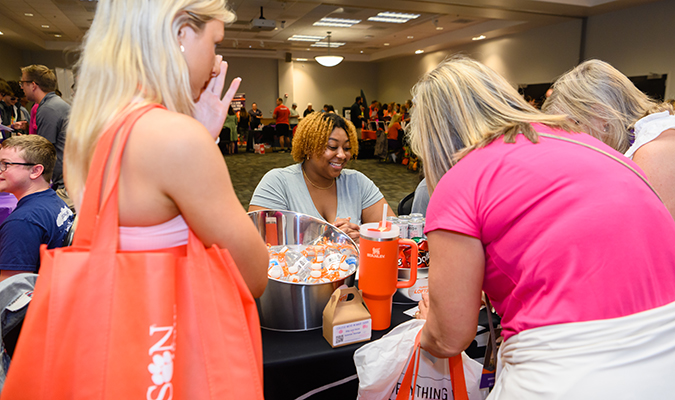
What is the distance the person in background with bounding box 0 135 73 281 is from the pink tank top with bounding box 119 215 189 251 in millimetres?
1466

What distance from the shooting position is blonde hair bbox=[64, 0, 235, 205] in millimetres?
753

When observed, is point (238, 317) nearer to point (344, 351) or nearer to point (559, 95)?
point (344, 351)

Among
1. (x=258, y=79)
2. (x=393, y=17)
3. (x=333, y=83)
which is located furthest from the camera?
(x=333, y=83)

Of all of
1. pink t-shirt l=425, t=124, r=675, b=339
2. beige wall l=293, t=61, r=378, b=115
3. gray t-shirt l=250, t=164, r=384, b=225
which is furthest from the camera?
beige wall l=293, t=61, r=378, b=115

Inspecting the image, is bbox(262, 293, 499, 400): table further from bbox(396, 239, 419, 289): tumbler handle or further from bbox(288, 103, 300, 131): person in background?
bbox(288, 103, 300, 131): person in background

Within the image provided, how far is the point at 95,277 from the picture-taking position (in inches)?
26.9

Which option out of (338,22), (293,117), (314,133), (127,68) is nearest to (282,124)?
(293,117)

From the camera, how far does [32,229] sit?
1.90 metres

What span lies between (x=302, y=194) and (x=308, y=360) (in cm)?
128

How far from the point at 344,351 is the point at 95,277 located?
2.15 ft

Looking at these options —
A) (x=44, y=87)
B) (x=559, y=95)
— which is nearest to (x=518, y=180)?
(x=559, y=95)

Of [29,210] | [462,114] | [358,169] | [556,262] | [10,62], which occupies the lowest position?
[358,169]

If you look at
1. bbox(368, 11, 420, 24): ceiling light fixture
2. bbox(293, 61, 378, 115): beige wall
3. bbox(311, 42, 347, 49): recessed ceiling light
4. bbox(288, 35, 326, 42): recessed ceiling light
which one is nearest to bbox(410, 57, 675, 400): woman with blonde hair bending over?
bbox(368, 11, 420, 24): ceiling light fixture

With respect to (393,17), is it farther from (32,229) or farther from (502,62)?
(32,229)
